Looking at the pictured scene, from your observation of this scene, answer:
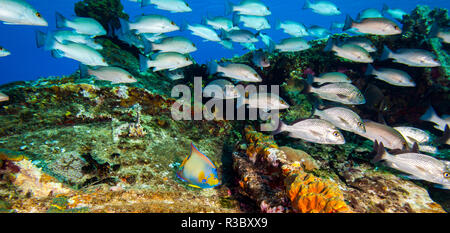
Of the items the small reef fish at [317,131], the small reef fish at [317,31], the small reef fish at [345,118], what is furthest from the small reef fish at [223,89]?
the small reef fish at [317,31]

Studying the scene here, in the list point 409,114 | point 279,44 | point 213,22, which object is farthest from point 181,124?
point 409,114

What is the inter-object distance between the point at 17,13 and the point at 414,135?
24.8 ft

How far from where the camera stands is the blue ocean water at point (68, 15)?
5669 cm

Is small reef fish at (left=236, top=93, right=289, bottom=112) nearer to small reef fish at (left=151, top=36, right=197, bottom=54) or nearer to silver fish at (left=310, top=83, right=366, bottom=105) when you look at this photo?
silver fish at (left=310, top=83, right=366, bottom=105)

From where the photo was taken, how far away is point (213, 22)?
7.48 meters

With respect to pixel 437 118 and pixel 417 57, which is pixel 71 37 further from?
pixel 437 118

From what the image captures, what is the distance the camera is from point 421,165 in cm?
298

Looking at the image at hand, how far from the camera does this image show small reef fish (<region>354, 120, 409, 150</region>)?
140 inches

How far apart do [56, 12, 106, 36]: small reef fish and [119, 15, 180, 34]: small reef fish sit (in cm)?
78

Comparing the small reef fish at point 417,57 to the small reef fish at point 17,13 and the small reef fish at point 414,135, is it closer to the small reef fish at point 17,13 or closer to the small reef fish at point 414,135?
the small reef fish at point 414,135

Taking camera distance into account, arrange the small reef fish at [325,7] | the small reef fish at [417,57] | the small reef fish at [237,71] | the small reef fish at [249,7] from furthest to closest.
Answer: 1. the small reef fish at [325,7]
2. the small reef fish at [249,7]
3. the small reef fish at [417,57]
4. the small reef fish at [237,71]

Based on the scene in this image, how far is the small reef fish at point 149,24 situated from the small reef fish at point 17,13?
5.74 feet

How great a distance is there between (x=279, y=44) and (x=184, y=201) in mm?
4834

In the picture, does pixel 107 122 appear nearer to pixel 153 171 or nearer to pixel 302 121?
pixel 153 171
